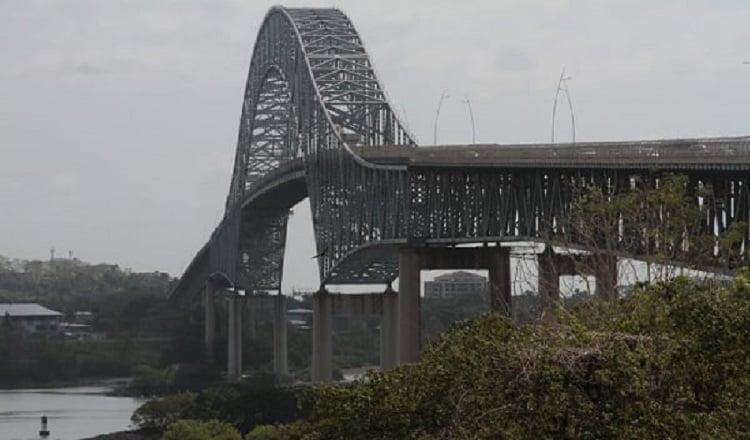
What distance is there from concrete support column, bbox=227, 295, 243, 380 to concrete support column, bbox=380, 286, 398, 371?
161 ft

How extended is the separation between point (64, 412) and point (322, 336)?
34.9 m

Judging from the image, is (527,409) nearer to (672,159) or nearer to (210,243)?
(672,159)

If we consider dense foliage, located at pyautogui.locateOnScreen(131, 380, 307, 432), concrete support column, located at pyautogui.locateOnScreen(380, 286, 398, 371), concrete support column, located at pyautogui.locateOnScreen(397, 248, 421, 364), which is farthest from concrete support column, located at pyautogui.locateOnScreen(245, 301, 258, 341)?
concrete support column, located at pyautogui.locateOnScreen(397, 248, 421, 364)

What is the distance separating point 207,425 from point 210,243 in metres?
78.5

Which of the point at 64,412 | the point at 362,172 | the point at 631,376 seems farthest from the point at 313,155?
the point at 631,376

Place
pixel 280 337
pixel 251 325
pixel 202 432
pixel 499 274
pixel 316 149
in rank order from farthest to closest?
pixel 251 325
pixel 280 337
pixel 316 149
pixel 202 432
pixel 499 274

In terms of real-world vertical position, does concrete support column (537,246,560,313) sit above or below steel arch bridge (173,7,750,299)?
below

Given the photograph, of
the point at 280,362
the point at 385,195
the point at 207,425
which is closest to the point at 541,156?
the point at 385,195

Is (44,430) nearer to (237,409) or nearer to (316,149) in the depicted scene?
(237,409)

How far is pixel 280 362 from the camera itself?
15038 centimetres

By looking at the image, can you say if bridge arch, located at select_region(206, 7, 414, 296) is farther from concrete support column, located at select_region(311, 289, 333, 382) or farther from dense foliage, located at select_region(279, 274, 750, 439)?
dense foliage, located at select_region(279, 274, 750, 439)

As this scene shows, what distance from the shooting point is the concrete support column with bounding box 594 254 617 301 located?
44469 mm

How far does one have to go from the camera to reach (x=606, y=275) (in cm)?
4609

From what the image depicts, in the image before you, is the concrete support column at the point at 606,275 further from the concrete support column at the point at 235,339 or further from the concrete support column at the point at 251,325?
the concrete support column at the point at 251,325
